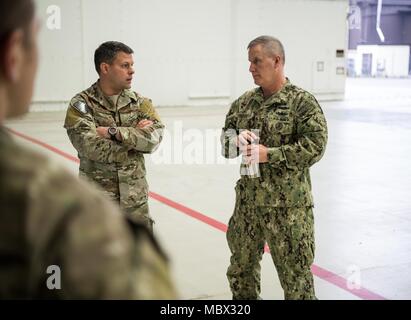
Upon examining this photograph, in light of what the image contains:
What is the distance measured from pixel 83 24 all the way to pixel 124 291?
1639 cm

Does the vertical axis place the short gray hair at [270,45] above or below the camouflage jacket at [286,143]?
above

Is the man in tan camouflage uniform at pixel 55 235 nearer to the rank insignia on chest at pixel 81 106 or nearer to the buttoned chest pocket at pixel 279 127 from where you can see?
the buttoned chest pocket at pixel 279 127

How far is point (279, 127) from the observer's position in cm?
291

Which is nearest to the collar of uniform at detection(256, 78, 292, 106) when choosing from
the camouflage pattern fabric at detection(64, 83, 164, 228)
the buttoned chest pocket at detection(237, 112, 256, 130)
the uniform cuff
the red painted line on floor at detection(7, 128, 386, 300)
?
the buttoned chest pocket at detection(237, 112, 256, 130)

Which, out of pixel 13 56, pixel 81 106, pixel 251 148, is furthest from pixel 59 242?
pixel 81 106

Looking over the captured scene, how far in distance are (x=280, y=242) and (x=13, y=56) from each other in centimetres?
233

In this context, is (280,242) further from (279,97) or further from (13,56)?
(13,56)

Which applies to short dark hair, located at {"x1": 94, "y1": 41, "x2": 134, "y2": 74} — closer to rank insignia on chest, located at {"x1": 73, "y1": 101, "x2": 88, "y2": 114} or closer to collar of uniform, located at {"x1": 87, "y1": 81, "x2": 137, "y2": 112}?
collar of uniform, located at {"x1": 87, "y1": 81, "x2": 137, "y2": 112}

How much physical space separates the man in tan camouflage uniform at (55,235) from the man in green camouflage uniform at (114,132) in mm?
2343

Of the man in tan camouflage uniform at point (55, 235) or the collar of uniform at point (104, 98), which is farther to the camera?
the collar of uniform at point (104, 98)

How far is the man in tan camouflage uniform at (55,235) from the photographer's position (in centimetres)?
70

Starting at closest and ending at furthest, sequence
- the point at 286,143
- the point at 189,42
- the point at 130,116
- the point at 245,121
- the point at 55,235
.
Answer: the point at 55,235, the point at 286,143, the point at 245,121, the point at 130,116, the point at 189,42

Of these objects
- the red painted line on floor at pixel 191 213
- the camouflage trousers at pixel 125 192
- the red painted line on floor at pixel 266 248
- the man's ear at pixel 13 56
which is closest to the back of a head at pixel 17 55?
the man's ear at pixel 13 56

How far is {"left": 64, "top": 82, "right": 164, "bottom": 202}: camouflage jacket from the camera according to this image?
3098mm
